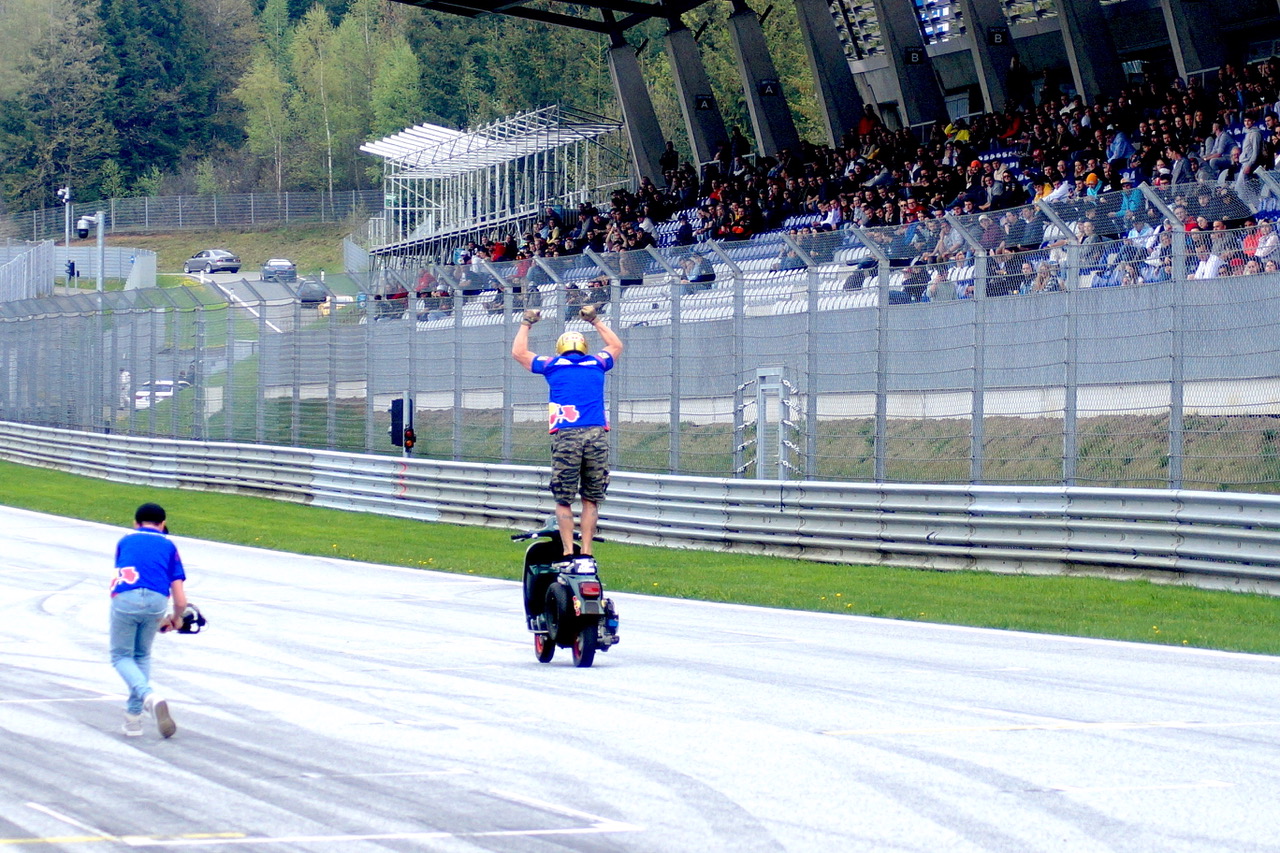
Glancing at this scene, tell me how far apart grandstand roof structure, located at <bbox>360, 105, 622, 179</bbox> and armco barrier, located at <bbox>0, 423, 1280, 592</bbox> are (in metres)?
23.5

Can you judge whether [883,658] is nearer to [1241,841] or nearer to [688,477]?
[1241,841]

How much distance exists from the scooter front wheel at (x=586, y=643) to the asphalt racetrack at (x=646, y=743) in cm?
8

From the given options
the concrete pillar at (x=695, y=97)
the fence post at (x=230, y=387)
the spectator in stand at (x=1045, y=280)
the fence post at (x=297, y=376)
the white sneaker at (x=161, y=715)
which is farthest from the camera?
the concrete pillar at (x=695, y=97)

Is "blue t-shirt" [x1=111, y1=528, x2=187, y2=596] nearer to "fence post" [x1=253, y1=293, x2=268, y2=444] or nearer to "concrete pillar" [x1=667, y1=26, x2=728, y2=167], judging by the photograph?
"fence post" [x1=253, y1=293, x2=268, y2=444]

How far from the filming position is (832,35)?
131 ft

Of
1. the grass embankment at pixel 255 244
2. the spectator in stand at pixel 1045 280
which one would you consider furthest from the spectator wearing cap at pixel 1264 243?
the grass embankment at pixel 255 244

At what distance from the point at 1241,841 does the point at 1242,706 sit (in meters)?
2.83

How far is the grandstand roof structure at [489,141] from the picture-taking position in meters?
48.4

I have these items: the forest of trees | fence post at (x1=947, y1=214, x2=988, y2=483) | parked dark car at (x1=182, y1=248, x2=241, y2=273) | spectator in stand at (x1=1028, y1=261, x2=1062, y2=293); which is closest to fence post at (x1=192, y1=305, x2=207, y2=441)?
fence post at (x1=947, y1=214, x2=988, y2=483)

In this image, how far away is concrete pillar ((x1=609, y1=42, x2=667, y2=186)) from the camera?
4403cm

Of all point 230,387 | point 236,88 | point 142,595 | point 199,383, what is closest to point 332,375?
point 230,387

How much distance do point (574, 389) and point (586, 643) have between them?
4.83ft

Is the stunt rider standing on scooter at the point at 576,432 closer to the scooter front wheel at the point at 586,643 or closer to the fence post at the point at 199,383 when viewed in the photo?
the scooter front wheel at the point at 586,643

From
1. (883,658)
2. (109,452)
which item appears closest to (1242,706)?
(883,658)
